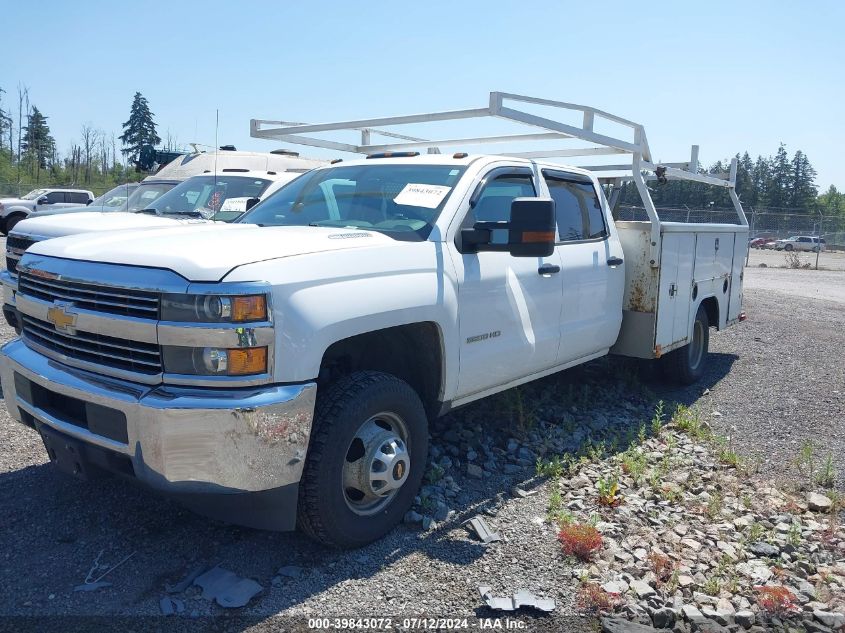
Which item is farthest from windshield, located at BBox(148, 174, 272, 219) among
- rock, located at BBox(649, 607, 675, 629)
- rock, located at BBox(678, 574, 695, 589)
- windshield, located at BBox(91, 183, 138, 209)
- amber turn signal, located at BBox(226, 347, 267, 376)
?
rock, located at BBox(649, 607, 675, 629)

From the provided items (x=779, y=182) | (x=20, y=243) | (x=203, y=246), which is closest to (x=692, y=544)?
(x=203, y=246)

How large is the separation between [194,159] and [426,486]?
814 centimetres

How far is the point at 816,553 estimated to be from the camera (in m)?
3.70

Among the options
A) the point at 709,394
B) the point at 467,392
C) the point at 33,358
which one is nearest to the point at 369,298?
the point at 467,392

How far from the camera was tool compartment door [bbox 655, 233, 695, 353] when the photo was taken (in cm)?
589

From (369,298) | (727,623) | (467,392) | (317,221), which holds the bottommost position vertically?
(727,623)

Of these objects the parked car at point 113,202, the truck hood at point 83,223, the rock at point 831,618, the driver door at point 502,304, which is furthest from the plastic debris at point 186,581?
the parked car at point 113,202

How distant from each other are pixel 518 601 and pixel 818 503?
7.32 feet

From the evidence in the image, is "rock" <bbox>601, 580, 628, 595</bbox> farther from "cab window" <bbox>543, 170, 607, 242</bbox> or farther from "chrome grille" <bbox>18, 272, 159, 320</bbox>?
"cab window" <bbox>543, 170, 607, 242</bbox>

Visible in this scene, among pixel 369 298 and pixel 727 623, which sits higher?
pixel 369 298

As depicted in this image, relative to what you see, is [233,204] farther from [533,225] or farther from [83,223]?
[533,225]

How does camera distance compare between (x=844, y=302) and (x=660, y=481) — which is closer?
(x=660, y=481)

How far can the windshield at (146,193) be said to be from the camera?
30.1ft

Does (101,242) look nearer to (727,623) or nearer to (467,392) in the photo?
(467,392)
